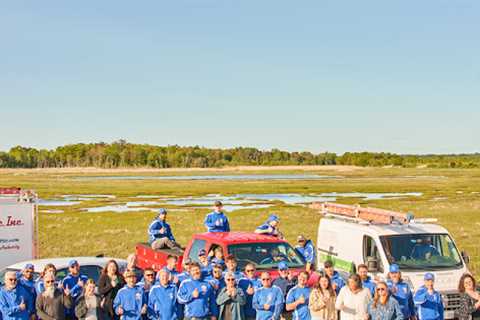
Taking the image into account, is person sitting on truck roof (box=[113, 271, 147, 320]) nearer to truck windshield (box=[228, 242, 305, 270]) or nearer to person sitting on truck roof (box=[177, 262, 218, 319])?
person sitting on truck roof (box=[177, 262, 218, 319])

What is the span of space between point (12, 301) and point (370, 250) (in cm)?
708

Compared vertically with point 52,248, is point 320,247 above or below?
above

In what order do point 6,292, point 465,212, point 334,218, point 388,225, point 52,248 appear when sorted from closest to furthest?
point 6,292, point 388,225, point 334,218, point 52,248, point 465,212

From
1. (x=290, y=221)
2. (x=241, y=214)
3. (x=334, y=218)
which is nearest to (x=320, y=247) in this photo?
(x=334, y=218)

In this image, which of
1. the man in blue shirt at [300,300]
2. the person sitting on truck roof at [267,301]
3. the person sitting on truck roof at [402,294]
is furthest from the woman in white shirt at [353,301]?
the person sitting on truck roof at [267,301]

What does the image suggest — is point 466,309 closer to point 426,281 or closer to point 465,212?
point 426,281

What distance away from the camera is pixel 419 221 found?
14039mm

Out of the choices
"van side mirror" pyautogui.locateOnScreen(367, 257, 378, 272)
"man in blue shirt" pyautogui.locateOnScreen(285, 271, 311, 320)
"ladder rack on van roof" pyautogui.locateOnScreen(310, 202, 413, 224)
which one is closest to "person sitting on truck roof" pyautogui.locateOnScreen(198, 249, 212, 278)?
"man in blue shirt" pyautogui.locateOnScreen(285, 271, 311, 320)

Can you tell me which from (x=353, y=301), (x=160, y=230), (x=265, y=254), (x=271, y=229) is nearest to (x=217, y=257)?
(x=265, y=254)

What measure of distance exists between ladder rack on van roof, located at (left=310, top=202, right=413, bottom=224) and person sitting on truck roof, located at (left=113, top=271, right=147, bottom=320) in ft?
19.6

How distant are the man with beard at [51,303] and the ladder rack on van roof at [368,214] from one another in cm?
705

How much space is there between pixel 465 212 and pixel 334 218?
29718mm

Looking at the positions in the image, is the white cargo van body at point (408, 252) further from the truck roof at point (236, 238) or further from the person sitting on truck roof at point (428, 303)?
the truck roof at point (236, 238)

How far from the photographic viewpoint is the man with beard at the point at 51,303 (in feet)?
31.5
